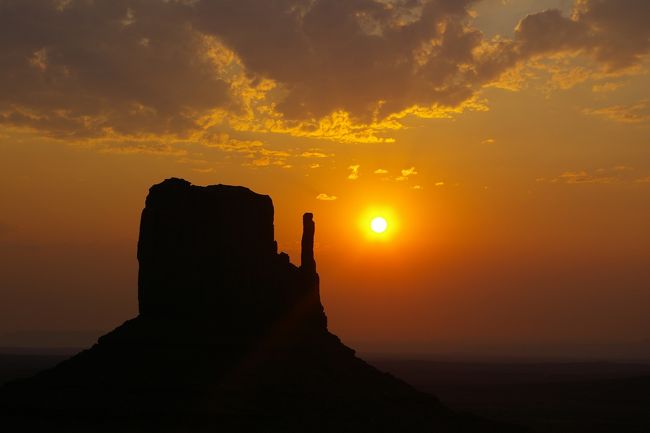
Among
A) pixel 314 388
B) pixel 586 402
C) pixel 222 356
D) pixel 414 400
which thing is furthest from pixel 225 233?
pixel 586 402

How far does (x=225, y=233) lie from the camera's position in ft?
192

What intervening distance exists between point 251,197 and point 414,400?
1754cm

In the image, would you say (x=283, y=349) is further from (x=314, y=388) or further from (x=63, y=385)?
(x=63, y=385)

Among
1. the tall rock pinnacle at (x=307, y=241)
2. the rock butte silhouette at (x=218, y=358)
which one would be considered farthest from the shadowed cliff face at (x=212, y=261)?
the tall rock pinnacle at (x=307, y=241)

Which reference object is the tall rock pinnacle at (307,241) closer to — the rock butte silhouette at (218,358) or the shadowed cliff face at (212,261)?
the rock butte silhouette at (218,358)

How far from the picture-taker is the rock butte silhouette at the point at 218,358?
50.0 metres

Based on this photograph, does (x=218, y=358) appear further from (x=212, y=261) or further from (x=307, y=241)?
(x=307, y=241)

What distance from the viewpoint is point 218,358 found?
54500mm

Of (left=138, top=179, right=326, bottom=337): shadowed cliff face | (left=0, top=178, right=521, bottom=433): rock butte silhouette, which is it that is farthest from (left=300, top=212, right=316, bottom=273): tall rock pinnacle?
(left=138, top=179, right=326, bottom=337): shadowed cliff face

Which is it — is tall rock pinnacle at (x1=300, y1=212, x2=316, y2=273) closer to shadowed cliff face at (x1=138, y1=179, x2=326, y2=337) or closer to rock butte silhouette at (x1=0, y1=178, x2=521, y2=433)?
rock butte silhouette at (x1=0, y1=178, x2=521, y2=433)

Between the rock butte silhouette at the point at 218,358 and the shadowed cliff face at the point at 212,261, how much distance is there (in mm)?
74

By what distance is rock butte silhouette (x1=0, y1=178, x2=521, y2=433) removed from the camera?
5000cm

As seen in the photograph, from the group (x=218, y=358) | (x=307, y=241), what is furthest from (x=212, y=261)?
(x=307, y=241)

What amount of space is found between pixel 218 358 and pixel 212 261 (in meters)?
7.09
